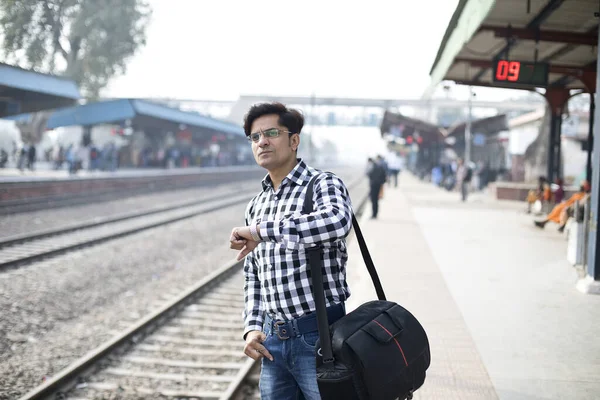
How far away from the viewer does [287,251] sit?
241cm

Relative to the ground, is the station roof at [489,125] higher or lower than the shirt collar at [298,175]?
higher

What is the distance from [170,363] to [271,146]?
164 inches

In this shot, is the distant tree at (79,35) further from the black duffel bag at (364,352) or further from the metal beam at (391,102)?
the metal beam at (391,102)

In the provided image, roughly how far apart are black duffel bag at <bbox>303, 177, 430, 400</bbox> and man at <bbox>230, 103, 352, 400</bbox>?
9cm

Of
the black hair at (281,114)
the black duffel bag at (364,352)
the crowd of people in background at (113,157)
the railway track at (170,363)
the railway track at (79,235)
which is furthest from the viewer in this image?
the crowd of people in background at (113,157)

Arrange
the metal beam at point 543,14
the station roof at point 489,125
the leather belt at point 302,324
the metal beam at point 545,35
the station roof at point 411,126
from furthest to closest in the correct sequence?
1. the station roof at point 411,126
2. the station roof at point 489,125
3. the metal beam at point 545,35
4. the metal beam at point 543,14
5. the leather belt at point 302,324

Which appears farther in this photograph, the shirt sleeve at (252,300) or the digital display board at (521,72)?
the digital display board at (521,72)

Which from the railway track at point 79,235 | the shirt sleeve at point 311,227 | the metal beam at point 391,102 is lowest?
the railway track at point 79,235

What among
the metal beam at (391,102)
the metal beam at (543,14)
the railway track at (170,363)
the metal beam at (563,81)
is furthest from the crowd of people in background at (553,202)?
the metal beam at (391,102)

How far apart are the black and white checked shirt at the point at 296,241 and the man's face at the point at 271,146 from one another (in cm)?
7

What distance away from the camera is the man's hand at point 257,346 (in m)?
2.52

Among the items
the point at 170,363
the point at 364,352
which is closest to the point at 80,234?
the point at 170,363

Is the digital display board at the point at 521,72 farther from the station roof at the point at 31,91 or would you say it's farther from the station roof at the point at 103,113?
the station roof at the point at 103,113

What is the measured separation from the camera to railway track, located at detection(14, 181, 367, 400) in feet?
17.3
